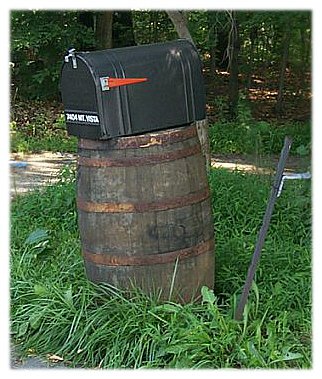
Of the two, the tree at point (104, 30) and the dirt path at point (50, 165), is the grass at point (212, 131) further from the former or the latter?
the tree at point (104, 30)

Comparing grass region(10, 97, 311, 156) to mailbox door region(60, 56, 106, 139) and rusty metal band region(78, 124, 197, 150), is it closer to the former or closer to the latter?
rusty metal band region(78, 124, 197, 150)

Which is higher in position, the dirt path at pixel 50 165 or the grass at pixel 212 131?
the grass at pixel 212 131

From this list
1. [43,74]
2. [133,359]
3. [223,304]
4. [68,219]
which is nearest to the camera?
[133,359]

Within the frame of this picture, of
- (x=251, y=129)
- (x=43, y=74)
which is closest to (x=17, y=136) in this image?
(x=43, y=74)

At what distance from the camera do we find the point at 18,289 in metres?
4.18

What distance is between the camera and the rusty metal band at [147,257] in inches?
146

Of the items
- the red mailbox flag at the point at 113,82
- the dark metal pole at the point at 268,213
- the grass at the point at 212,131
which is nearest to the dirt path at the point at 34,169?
the grass at the point at 212,131

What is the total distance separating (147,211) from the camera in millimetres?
3635

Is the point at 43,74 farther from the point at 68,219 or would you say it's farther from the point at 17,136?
the point at 68,219

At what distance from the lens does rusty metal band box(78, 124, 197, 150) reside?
361 cm

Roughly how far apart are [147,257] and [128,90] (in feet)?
2.90

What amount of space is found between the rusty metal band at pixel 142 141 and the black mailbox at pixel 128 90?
0.04 m

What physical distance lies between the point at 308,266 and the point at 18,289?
181cm

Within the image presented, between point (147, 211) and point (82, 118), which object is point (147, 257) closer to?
point (147, 211)
